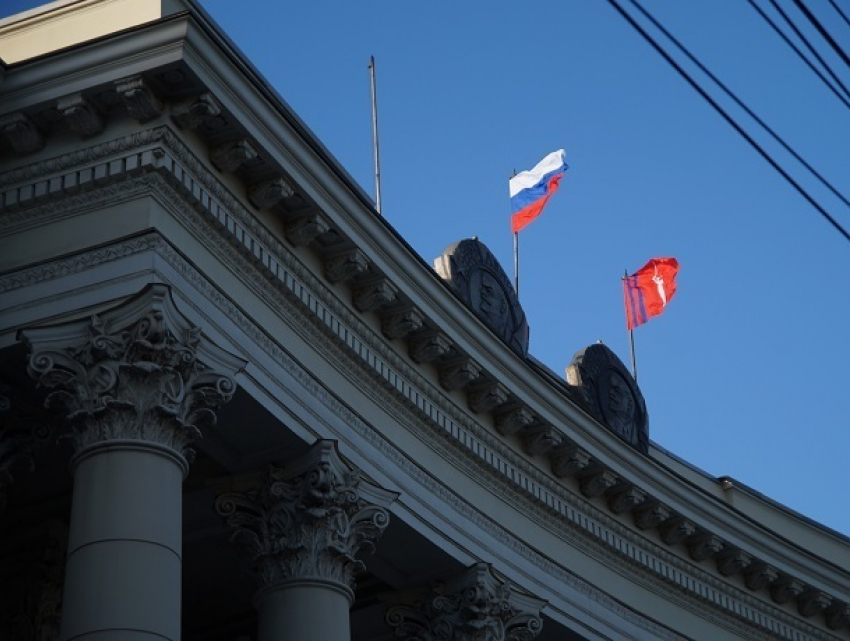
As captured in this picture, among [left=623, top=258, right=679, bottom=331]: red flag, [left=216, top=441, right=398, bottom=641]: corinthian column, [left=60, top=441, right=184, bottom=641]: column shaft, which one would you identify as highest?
[left=623, top=258, right=679, bottom=331]: red flag

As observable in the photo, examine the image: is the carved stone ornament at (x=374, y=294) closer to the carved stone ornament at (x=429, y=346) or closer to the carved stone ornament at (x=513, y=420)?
the carved stone ornament at (x=429, y=346)

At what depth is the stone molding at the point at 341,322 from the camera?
2533 centimetres

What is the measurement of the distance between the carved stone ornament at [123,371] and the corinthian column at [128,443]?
0.04ft

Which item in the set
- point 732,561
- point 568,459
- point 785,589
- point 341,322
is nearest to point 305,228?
point 341,322

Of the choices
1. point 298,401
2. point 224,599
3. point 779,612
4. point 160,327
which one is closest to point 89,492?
point 160,327

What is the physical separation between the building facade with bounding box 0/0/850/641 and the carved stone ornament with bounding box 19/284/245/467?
1.1 inches

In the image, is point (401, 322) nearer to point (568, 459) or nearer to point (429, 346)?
point (429, 346)

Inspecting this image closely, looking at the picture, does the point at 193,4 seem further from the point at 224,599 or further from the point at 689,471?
the point at 689,471

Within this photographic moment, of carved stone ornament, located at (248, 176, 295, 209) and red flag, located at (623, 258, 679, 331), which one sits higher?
red flag, located at (623, 258, 679, 331)

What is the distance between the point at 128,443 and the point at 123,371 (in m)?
0.91

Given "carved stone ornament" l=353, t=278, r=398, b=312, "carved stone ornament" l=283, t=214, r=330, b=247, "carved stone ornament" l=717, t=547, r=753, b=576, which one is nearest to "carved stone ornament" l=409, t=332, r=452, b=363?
"carved stone ornament" l=353, t=278, r=398, b=312

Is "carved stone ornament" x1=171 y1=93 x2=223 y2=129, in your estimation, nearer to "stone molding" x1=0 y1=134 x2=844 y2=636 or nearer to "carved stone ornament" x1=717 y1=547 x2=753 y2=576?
"stone molding" x1=0 y1=134 x2=844 y2=636

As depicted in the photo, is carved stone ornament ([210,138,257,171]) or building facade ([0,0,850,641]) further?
carved stone ornament ([210,138,257,171])

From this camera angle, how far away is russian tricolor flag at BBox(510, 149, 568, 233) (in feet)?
138
